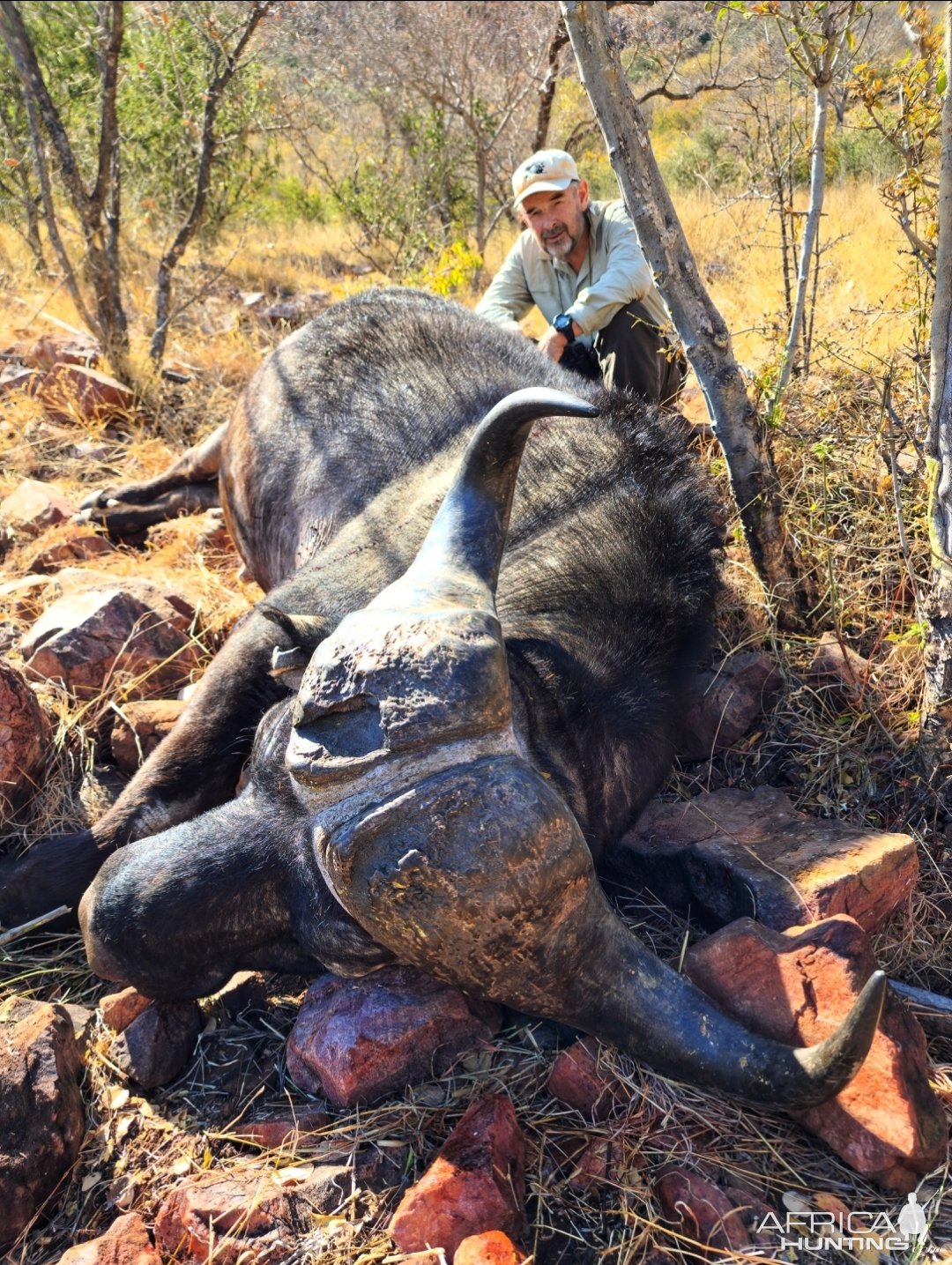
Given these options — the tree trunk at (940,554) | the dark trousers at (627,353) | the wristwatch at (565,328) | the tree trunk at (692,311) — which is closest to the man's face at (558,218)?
the dark trousers at (627,353)

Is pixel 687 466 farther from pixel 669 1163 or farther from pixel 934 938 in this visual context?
pixel 669 1163

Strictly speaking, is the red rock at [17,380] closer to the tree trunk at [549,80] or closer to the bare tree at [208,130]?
the bare tree at [208,130]

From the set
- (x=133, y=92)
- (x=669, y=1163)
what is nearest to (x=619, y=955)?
(x=669, y=1163)

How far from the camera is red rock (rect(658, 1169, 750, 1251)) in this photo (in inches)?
88.7

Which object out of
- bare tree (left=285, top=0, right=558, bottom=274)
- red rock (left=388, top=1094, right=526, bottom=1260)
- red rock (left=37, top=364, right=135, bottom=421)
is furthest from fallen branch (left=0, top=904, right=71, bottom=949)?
bare tree (left=285, top=0, right=558, bottom=274)

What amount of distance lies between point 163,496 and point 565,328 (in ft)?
8.39

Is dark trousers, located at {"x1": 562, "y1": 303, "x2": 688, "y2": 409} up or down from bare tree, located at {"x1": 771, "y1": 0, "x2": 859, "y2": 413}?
down

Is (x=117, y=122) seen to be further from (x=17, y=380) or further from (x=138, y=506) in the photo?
(x=138, y=506)

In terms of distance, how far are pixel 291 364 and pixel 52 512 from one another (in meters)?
1.76

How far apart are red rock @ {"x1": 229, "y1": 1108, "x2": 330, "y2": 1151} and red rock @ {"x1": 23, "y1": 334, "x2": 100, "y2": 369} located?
5875 mm

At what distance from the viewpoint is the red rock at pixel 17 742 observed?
148 inches

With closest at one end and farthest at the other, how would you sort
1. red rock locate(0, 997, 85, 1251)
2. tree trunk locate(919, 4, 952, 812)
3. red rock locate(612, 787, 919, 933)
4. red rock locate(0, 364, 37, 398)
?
red rock locate(0, 997, 85, 1251)
red rock locate(612, 787, 919, 933)
tree trunk locate(919, 4, 952, 812)
red rock locate(0, 364, 37, 398)

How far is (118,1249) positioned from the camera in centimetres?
237

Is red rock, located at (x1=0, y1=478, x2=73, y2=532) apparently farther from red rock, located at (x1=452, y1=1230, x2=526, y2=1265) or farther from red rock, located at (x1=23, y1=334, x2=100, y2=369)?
red rock, located at (x1=452, y1=1230, x2=526, y2=1265)
